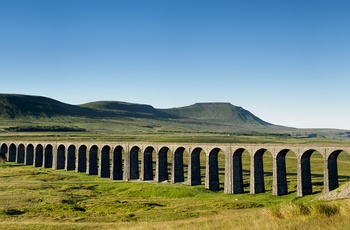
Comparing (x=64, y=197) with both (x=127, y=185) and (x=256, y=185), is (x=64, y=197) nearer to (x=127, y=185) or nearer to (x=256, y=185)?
(x=127, y=185)

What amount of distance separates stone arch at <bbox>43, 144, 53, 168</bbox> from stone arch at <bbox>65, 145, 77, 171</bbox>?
8.77 m

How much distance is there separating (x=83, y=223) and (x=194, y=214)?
41.2ft

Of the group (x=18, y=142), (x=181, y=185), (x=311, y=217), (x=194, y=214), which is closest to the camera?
(x=311, y=217)

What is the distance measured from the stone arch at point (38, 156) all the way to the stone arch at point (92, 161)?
2203 centimetres

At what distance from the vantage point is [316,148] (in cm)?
5275

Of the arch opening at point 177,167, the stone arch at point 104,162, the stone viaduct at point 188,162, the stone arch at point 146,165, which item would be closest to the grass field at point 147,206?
the stone viaduct at point 188,162

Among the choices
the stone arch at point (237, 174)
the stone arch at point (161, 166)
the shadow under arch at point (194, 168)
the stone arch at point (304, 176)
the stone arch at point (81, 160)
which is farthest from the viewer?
the stone arch at point (81, 160)

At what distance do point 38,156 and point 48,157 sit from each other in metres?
4.44

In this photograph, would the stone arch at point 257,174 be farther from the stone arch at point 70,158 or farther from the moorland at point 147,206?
the stone arch at point 70,158

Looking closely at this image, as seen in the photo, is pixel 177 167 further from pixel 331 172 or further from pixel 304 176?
pixel 331 172

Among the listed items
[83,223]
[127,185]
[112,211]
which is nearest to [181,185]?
[127,185]

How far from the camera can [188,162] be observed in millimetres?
67938

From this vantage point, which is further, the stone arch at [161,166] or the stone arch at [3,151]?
the stone arch at [3,151]

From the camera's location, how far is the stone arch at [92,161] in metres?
87.2
